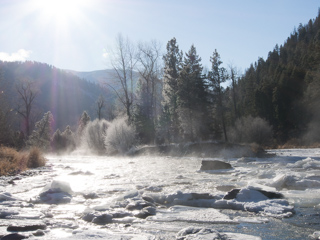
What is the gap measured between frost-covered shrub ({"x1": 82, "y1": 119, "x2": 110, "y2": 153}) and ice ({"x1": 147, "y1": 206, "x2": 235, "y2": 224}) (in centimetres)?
3155

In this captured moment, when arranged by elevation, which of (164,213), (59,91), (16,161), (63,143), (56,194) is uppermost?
(59,91)

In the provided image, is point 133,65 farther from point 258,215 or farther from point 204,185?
point 258,215

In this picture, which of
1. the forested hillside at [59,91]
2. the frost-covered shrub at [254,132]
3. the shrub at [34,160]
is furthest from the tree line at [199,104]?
the forested hillside at [59,91]

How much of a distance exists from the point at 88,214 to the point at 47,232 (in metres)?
1.04

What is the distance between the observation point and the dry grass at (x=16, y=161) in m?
14.1

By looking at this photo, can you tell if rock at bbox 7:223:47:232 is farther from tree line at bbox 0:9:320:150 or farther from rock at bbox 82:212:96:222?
tree line at bbox 0:9:320:150

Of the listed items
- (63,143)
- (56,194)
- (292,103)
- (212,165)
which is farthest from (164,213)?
(63,143)

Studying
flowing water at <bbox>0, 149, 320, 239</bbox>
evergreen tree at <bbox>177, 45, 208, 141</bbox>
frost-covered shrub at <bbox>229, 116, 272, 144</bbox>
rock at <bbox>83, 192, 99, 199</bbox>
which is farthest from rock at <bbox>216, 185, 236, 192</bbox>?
frost-covered shrub at <bbox>229, 116, 272, 144</bbox>

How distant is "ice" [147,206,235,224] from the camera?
560 cm

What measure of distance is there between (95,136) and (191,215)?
33.9m

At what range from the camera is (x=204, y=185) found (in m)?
9.41

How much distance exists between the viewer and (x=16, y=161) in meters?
16.1

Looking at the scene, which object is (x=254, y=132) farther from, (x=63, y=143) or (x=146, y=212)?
(x=63, y=143)

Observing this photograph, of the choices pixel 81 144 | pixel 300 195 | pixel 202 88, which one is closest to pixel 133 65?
pixel 202 88
